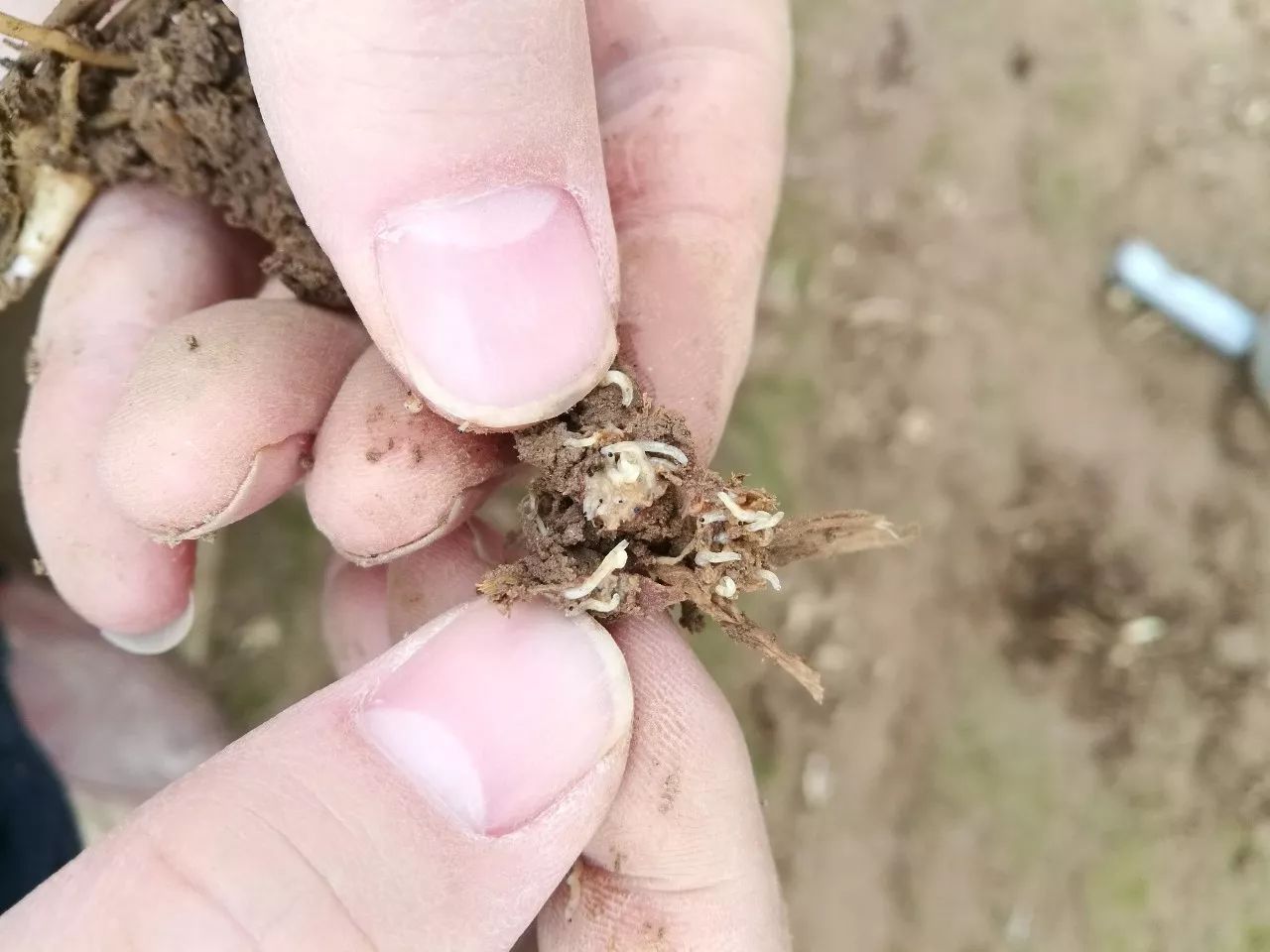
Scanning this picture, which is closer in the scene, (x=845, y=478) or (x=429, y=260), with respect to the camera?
(x=429, y=260)

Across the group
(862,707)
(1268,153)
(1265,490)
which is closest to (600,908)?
(862,707)

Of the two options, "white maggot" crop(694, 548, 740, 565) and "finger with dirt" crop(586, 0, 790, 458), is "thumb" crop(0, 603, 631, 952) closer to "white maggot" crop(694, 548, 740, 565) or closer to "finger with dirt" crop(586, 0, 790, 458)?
"white maggot" crop(694, 548, 740, 565)

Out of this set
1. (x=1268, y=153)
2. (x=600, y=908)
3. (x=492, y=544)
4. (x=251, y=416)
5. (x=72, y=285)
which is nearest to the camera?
(x=251, y=416)

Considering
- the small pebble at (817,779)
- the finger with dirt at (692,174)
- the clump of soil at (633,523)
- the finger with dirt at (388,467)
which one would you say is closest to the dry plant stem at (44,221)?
the finger with dirt at (388,467)

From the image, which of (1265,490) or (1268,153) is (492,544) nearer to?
(1265,490)

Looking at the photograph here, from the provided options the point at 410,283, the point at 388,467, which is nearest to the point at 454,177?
the point at 410,283

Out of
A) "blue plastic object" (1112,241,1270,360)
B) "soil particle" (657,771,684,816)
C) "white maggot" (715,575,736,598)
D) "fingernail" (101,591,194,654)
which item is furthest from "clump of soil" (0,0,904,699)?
"blue plastic object" (1112,241,1270,360)

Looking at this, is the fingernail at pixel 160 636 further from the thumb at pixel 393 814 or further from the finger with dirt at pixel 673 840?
the finger with dirt at pixel 673 840
